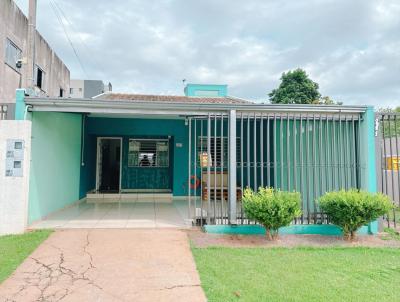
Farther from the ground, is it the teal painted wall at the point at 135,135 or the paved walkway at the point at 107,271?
the teal painted wall at the point at 135,135

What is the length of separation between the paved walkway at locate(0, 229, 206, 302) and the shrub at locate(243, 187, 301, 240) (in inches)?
57.0

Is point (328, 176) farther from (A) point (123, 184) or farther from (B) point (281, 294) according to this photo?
(A) point (123, 184)

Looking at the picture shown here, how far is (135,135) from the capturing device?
11438 mm

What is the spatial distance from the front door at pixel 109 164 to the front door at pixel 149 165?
0.65 meters

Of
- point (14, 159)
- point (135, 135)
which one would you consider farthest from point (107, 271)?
point (135, 135)

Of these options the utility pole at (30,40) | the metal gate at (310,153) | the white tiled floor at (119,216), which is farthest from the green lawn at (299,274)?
the utility pole at (30,40)

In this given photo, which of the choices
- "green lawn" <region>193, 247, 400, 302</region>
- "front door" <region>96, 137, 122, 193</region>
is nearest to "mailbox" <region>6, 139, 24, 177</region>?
"green lawn" <region>193, 247, 400, 302</region>

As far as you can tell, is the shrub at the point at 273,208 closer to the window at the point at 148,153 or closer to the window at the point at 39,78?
the window at the point at 148,153

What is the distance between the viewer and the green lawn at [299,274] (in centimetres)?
343

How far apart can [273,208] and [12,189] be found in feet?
16.8

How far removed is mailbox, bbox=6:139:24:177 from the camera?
5.83 m

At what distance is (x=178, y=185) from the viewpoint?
11555mm

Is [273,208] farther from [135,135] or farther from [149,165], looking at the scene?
[149,165]

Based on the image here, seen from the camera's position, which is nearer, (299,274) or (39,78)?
(299,274)
